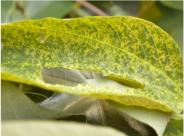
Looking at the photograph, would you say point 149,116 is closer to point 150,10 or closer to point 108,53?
point 108,53

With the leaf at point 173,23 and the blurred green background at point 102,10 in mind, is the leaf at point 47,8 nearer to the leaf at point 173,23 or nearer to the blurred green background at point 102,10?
the blurred green background at point 102,10

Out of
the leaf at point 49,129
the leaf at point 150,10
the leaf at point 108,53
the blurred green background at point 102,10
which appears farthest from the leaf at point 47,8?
the leaf at point 49,129

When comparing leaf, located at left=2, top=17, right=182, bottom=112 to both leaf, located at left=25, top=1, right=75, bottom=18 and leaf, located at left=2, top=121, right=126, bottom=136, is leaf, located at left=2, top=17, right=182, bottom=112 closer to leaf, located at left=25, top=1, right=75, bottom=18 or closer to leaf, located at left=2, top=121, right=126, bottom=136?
leaf, located at left=2, top=121, right=126, bottom=136

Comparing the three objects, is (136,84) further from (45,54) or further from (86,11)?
(86,11)

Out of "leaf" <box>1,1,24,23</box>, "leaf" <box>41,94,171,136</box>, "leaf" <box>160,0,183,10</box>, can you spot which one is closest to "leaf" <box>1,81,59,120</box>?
"leaf" <box>41,94,171,136</box>

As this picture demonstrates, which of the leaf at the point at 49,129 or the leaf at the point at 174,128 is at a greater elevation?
the leaf at the point at 49,129

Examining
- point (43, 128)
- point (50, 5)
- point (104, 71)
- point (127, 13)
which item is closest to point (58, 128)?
point (43, 128)
